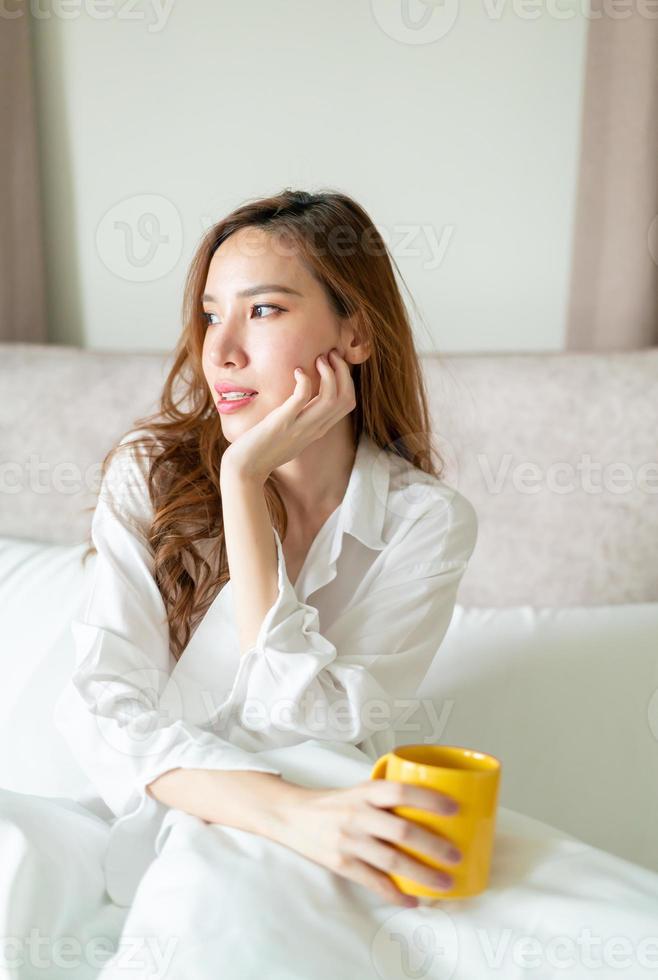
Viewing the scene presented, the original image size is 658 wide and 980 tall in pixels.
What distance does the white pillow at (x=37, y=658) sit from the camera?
1.45 m

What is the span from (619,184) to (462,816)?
4.18ft

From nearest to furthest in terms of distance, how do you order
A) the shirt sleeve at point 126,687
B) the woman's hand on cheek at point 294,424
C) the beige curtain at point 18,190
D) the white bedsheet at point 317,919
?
the white bedsheet at point 317,919, the shirt sleeve at point 126,687, the woman's hand on cheek at point 294,424, the beige curtain at point 18,190

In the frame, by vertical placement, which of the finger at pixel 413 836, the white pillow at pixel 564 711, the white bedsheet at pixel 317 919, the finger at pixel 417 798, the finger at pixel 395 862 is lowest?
the white pillow at pixel 564 711

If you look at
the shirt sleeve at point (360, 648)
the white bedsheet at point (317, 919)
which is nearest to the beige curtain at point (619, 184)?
the shirt sleeve at point (360, 648)

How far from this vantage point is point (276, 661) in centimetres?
113

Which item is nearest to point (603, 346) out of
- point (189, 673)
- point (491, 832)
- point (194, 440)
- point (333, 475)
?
point (333, 475)

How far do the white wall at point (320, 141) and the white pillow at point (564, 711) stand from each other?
547 millimetres

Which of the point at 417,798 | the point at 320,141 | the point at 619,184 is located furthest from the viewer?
the point at 320,141

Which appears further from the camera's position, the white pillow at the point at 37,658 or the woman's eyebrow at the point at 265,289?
the white pillow at the point at 37,658

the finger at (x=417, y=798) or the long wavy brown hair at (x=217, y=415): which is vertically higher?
the long wavy brown hair at (x=217, y=415)

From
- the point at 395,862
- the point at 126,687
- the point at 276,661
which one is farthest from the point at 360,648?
the point at 395,862

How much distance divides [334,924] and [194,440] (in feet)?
2.51

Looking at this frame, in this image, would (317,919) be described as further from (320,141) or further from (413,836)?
(320,141)

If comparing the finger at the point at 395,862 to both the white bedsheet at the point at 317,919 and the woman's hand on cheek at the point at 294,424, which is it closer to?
the white bedsheet at the point at 317,919
